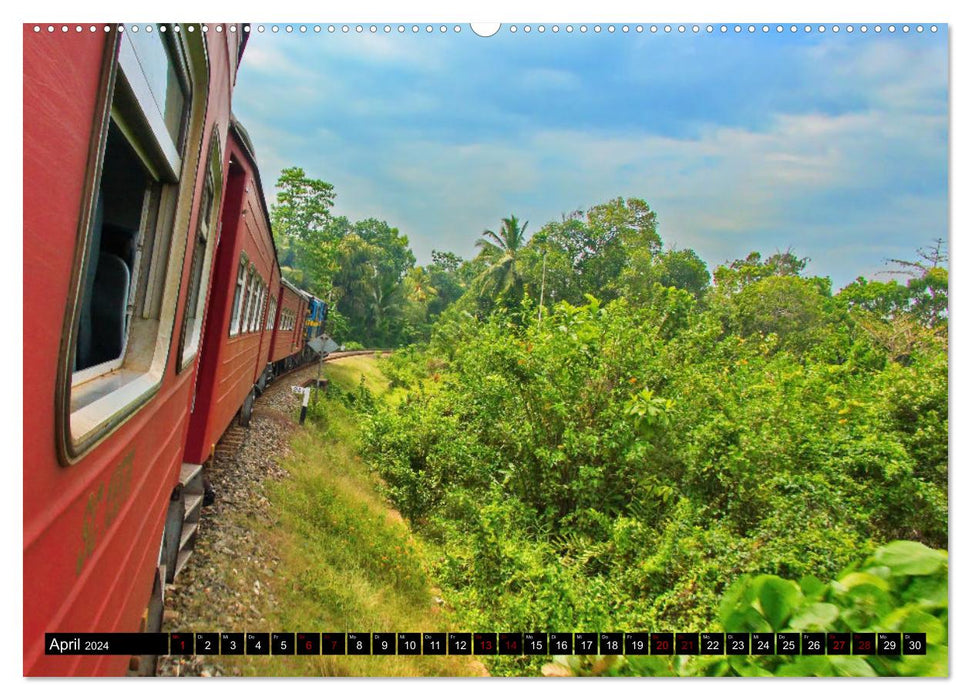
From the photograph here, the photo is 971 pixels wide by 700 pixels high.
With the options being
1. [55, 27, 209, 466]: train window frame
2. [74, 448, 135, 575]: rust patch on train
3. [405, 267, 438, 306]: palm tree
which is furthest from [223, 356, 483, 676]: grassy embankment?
[405, 267, 438, 306]: palm tree

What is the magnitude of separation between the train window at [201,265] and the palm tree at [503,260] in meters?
9.96

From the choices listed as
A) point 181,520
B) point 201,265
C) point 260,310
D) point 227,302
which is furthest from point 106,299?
point 260,310

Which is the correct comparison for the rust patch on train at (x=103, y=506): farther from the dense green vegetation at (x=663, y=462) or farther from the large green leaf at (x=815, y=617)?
the large green leaf at (x=815, y=617)

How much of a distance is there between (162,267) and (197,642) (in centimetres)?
112

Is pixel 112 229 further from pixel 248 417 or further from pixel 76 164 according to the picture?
pixel 248 417

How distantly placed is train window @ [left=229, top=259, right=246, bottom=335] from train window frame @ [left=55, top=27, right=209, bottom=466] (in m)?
2.48

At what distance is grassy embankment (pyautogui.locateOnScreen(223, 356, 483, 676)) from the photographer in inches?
81.0

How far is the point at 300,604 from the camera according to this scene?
394 centimetres

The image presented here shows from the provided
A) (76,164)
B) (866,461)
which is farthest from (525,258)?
(76,164)

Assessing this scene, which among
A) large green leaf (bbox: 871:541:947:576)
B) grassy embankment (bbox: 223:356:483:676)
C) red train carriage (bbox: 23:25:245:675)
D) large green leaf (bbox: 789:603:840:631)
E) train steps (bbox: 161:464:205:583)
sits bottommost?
grassy embankment (bbox: 223:356:483:676)

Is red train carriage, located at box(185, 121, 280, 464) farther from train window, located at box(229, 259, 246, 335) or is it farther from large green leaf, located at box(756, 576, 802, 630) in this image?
large green leaf, located at box(756, 576, 802, 630)

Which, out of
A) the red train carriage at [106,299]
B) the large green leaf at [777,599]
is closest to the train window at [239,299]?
the red train carriage at [106,299]

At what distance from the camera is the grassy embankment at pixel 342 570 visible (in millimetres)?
2059

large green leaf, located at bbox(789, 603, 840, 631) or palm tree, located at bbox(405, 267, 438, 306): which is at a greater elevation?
palm tree, located at bbox(405, 267, 438, 306)
